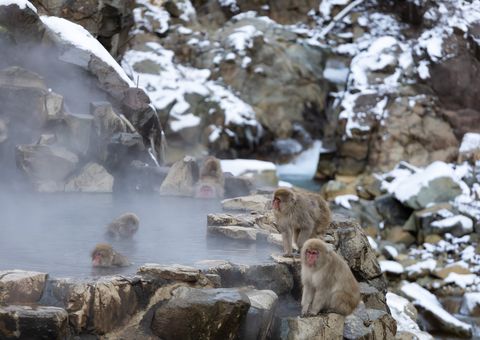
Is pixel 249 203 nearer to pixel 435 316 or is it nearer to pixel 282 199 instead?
pixel 282 199

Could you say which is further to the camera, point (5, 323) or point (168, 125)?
point (168, 125)

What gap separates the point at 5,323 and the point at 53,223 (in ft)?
9.26

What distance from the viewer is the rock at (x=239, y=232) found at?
605 centimetres

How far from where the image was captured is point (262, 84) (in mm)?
18844

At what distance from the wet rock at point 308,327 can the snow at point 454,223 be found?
8864 mm

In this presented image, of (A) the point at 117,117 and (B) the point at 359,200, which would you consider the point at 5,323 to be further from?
(B) the point at 359,200

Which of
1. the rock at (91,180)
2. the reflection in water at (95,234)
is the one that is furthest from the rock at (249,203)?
the rock at (91,180)

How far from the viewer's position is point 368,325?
5051mm

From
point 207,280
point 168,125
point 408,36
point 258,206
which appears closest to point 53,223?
point 258,206

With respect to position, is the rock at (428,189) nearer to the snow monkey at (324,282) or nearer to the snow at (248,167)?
the snow at (248,167)

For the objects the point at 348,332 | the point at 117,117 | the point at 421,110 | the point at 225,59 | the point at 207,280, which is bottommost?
the point at 348,332

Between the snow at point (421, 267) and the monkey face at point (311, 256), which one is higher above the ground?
the monkey face at point (311, 256)

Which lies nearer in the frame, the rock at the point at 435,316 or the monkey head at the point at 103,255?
the monkey head at the point at 103,255

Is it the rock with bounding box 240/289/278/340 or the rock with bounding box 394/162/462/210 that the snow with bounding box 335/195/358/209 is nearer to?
the rock with bounding box 394/162/462/210
